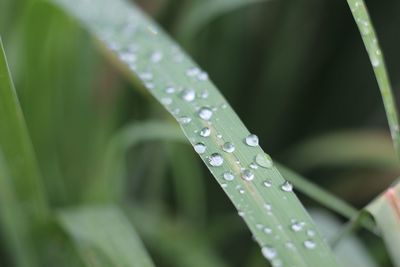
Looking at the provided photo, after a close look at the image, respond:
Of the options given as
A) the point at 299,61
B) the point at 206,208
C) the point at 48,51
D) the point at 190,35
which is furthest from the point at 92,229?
the point at 299,61

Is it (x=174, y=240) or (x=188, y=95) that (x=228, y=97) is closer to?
(x=174, y=240)

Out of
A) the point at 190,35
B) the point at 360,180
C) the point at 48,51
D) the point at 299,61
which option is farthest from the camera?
the point at 299,61

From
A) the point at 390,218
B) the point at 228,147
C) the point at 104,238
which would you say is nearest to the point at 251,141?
the point at 228,147

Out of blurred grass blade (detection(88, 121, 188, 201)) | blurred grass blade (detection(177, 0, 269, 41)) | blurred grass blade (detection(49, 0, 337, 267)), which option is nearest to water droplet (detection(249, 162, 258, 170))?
blurred grass blade (detection(49, 0, 337, 267))

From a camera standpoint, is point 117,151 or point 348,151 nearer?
point 117,151

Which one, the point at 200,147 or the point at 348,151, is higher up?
the point at 200,147

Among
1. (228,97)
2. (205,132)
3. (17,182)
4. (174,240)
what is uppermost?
(205,132)

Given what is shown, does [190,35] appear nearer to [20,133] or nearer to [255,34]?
[255,34]
